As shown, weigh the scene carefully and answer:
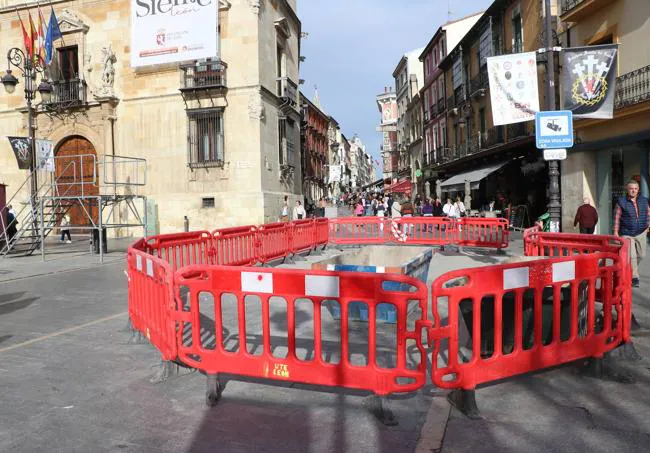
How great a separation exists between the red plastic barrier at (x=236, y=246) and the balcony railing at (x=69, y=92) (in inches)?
635

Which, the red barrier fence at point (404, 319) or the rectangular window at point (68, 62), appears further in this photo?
the rectangular window at point (68, 62)

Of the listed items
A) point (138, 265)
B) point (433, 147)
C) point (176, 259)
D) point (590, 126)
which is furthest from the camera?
point (433, 147)

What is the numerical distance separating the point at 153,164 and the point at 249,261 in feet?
44.1

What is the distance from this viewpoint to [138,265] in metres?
5.37

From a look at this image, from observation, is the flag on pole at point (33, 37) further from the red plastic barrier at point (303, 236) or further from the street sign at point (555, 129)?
the street sign at point (555, 129)

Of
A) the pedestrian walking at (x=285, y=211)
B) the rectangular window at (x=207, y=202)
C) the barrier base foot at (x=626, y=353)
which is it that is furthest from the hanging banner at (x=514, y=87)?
the rectangular window at (x=207, y=202)

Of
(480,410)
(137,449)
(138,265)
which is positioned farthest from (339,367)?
(138,265)

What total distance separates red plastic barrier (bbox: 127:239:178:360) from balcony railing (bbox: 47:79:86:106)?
20.2m

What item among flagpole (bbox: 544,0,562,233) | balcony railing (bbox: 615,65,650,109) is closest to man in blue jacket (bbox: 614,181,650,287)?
flagpole (bbox: 544,0,562,233)

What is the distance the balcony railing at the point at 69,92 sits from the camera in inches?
898

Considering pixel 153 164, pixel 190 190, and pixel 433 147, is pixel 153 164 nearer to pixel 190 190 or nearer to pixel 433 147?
pixel 190 190

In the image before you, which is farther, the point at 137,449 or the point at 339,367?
Answer: the point at 339,367

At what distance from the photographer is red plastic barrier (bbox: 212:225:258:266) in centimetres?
970

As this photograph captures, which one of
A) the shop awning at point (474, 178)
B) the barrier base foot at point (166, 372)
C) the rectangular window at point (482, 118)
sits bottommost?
the barrier base foot at point (166, 372)
